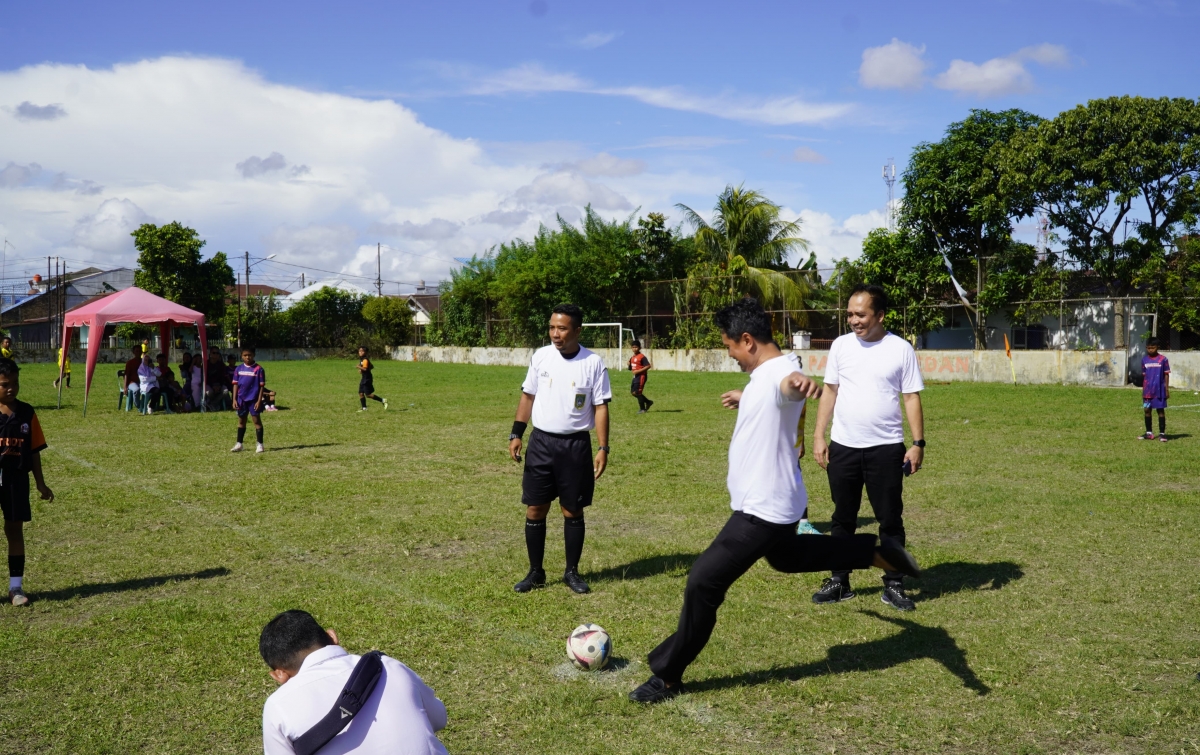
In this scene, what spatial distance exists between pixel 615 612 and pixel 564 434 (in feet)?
4.00

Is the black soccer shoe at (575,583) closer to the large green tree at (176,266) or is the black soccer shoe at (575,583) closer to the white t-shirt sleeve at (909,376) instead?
the white t-shirt sleeve at (909,376)

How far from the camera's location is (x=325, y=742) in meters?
2.50

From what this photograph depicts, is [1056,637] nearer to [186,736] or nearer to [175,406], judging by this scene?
[186,736]

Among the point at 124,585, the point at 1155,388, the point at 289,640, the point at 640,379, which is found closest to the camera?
the point at 289,640

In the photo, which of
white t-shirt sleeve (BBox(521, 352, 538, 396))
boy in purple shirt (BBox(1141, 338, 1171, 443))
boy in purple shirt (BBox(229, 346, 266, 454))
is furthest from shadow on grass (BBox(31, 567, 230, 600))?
boy in purple shirt (BBox(1141, 338, 1171, 443))

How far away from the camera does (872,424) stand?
5.90 m

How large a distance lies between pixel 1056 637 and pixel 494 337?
161 ft

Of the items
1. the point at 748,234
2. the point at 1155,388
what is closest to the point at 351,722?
Result: the point at 1155,388

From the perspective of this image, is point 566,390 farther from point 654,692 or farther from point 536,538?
point 654,692

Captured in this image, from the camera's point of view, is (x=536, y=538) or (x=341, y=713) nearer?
(x=341, y=713)

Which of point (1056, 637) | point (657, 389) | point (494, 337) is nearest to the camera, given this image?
point (1056, 637)

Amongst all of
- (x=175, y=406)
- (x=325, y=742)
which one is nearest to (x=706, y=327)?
(x=175, y=406)

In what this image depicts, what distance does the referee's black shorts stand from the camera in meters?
6.27

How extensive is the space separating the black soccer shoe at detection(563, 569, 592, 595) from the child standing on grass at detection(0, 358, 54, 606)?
3.69 m
